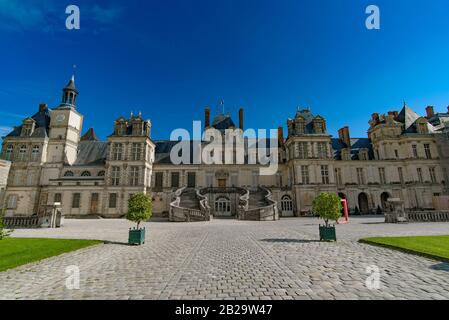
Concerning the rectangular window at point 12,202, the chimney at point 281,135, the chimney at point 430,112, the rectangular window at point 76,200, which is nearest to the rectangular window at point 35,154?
the rectangular window at point 12,202

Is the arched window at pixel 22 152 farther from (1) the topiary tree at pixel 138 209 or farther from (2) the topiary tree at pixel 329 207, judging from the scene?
(2) the topiary tree at pixel 329 207

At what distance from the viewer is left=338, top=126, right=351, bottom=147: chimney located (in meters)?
41.9

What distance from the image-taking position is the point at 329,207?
1275 centimetres

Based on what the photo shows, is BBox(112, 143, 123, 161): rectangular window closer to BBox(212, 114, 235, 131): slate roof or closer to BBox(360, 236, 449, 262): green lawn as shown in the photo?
BBox(212, 114, 235, 131): slate roof

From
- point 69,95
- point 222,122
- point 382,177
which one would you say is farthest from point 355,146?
point 69,95

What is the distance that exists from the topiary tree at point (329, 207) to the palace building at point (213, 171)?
758 inches

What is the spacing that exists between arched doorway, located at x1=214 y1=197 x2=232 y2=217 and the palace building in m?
0.15

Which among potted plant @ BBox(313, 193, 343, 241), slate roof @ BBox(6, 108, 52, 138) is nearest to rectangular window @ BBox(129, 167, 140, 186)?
slate roof @ BBox(6, 108, 52, 138)

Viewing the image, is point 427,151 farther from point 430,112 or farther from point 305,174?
point 305,174

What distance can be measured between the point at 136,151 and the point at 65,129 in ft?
43.2

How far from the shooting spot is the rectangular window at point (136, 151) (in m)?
35.8

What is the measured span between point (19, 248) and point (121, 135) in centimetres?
2882
